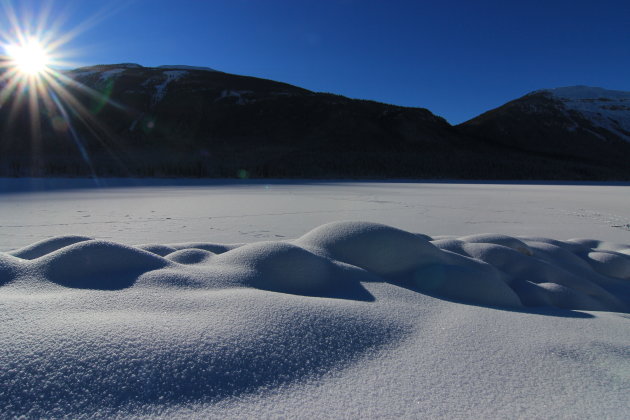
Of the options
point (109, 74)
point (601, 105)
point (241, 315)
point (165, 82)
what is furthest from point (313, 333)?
point (601, 105)

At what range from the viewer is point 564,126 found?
38219mm

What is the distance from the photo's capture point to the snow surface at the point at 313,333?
676 mm

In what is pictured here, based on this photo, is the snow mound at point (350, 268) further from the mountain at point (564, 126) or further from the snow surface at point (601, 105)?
the snow surface at point (601, 105)

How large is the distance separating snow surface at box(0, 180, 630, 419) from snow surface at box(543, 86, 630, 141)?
46.3 m

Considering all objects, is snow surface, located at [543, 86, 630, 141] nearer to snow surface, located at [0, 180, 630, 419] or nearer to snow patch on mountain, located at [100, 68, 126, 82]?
snow surface, located at [0, 180, 630, 419]

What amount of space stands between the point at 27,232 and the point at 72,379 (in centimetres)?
271

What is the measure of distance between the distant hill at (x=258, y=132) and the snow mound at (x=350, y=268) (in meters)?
15.1

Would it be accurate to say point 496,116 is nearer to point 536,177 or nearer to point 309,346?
point 536,177

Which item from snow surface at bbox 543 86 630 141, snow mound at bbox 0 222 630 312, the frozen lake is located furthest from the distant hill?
snow mound at bbox 0 222 630 312

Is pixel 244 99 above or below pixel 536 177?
above

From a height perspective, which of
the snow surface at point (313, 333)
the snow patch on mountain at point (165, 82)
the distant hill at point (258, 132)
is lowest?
the snow surface at point (313, 333)

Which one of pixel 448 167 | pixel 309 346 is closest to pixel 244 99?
pixel 448 167

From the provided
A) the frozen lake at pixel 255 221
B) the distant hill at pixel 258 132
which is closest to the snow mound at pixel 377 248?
the frozen lake at pixel 255 221

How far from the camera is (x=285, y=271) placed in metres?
1.33
